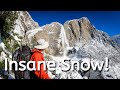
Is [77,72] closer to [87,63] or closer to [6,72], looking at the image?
[87,63]

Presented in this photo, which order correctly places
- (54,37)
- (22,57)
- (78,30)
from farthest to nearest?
(78,30), (54,37), (22,57)

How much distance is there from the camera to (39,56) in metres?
5.48

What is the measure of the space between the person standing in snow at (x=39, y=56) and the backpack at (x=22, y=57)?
74 millimetres

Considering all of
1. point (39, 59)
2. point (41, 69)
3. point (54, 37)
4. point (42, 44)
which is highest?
point (54, 37)

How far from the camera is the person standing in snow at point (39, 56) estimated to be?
5449mm

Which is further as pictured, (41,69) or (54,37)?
(54,37)

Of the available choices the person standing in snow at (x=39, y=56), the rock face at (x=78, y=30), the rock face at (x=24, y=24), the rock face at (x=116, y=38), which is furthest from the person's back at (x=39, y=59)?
the rock face at (x=116, y=38)

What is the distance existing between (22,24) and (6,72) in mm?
774

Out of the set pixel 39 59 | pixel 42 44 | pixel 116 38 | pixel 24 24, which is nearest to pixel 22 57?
pixel 39 59

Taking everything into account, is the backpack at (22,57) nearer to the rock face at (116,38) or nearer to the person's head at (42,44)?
the person's head at (42,44)

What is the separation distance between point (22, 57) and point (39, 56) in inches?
10.0

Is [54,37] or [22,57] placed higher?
[54,37]

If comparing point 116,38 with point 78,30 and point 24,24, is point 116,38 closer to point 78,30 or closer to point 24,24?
point 78,30
